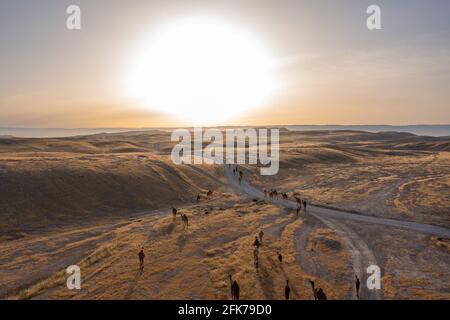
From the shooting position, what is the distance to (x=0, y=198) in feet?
117

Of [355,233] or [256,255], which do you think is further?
[355,233]

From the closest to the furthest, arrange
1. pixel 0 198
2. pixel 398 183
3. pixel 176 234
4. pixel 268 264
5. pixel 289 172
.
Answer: pixel 268 264 < pixel 176 234 < pixel 0 198 < pixel 398 183 < pixel 289 172

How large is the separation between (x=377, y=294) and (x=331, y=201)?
2584 centimetres

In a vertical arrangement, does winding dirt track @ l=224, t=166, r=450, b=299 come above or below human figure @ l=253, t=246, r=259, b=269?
below

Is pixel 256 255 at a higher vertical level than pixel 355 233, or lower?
higher

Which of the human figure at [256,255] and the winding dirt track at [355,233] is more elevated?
the human figure at [256,255]

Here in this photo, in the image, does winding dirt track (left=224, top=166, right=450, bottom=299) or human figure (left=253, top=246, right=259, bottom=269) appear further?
human figure (left=253, top=246, right=259, bottom=269)

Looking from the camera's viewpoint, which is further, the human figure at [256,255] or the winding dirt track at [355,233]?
the human figure at [256,255]
